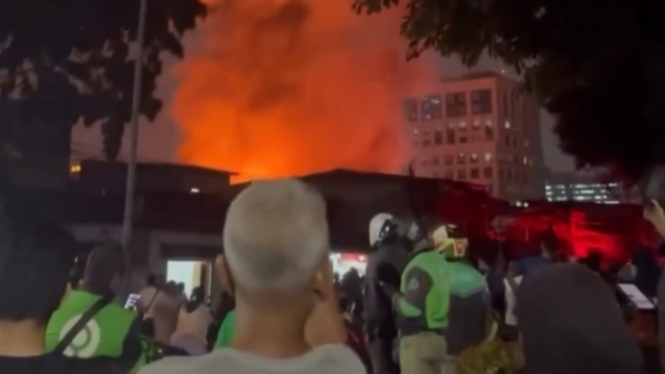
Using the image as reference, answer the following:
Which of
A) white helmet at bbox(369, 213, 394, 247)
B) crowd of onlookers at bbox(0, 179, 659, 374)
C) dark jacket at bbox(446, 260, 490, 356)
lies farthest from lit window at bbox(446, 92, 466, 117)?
crowd of onlookers at bbox(0, 179, 659, 374)

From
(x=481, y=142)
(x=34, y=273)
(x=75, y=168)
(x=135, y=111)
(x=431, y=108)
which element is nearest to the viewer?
(x=34, y=273)

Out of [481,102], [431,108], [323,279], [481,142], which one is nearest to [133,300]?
[323,279]

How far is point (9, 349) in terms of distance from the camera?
1638 mm

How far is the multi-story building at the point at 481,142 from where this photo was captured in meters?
8.68

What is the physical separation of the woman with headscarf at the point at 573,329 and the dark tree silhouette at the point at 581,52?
3737 millimetres

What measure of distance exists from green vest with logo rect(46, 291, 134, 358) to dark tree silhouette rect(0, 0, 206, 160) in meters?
5.08

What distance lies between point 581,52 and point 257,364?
4.68 meters

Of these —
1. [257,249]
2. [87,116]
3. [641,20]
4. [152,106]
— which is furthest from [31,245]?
[152,106]

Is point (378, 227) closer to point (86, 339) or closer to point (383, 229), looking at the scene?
point (383, 229)

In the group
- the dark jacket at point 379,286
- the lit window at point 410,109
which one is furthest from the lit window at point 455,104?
the dark jacket at point 379,286

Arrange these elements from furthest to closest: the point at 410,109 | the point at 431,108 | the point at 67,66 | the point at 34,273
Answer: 1. the point at 410,109
2. the point at 431,108
3. the point at 67,66
4. the point at 34,273

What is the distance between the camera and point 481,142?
9.27 meters

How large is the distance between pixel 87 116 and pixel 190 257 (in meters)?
2.03

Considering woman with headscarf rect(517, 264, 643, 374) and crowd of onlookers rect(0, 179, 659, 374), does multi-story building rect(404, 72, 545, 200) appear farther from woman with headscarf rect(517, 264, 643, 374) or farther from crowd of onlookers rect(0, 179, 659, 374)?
woman with headscarf rect(517, 264, 643, 374)
